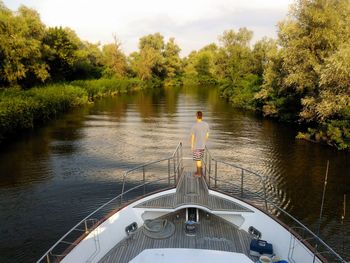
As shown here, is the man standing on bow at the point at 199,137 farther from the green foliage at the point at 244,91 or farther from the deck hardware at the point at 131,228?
the green foliage at the point at 244,91

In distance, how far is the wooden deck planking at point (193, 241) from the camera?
21.7ft

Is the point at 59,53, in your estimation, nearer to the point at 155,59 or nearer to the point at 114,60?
the point at 114,60

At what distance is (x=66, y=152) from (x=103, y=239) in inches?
533

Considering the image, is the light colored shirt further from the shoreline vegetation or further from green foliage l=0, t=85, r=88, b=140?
green foliage l=0, t=85, r=88, b=140

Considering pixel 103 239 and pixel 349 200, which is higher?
pixel 103 239

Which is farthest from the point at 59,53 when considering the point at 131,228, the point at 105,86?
the point at 131,228

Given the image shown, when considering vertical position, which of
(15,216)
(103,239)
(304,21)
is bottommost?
(15,216)

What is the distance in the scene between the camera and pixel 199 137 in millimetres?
8977

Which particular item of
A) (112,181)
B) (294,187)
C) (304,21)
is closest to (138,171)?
(112,181)

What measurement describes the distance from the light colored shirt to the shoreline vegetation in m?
12.1

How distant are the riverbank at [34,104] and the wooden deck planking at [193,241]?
17.2 m

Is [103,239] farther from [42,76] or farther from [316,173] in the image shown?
[42,76]

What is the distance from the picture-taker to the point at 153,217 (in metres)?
7.96

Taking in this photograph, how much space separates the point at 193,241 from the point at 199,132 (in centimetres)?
315
